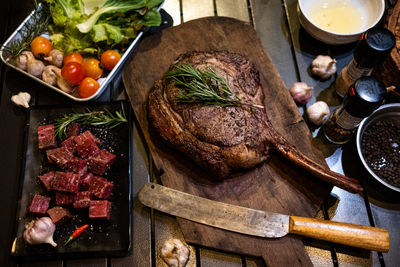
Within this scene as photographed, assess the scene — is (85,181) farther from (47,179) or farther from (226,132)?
(226,132)

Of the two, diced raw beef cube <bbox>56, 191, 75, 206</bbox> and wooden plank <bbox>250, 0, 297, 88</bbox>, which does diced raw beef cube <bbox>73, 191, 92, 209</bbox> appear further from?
wooden plank <bbox>250, 0, 297, 88</bbox>

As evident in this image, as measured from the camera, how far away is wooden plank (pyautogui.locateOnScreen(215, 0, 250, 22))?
10.7 ft

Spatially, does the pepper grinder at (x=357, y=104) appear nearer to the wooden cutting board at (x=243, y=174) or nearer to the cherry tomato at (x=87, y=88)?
the wooden cutting board at (x=243, y=174)

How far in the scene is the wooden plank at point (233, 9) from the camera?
3.26 m

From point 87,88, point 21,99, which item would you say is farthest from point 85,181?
point 21,99

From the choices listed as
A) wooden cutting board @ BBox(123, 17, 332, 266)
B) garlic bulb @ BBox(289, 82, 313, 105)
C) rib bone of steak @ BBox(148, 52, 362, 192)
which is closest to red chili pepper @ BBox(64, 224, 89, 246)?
wooden cutting board @ BBox(123, 17, 332, 266)

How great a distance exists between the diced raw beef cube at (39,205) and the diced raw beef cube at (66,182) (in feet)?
0.38

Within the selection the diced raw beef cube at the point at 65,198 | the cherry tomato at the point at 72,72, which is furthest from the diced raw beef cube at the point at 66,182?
the cherry tomato at the point at 72,72

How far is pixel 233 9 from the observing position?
3.30 meters

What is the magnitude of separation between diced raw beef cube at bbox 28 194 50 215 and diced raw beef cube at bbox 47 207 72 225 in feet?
0.21

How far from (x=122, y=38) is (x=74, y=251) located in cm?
171

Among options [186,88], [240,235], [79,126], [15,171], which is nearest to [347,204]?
[240,235]

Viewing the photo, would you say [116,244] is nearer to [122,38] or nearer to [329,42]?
[122,38]

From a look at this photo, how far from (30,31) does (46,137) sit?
99 centimetres
